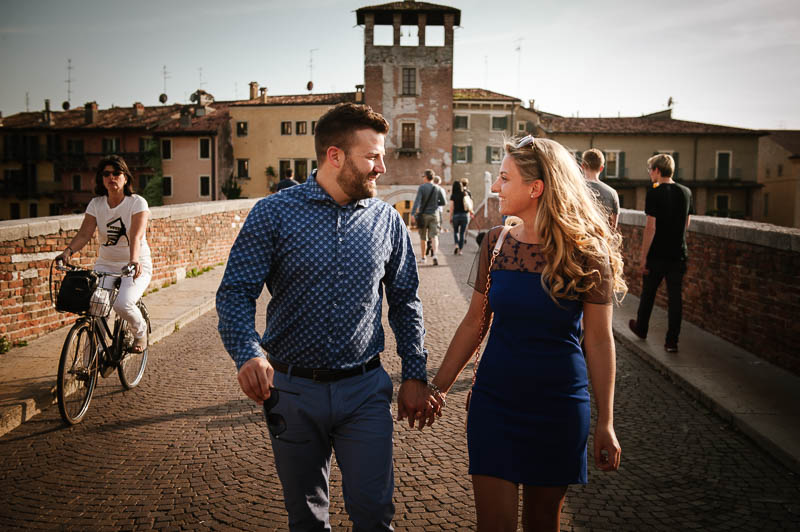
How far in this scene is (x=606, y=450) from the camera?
2.29 meters

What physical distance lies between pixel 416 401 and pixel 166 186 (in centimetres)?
5561

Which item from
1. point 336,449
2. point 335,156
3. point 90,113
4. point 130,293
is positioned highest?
point 90,113

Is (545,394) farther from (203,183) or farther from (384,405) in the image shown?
(203,183)

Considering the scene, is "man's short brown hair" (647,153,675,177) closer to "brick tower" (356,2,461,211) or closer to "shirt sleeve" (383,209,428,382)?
"shirt sleeve" (383,209,428,382)

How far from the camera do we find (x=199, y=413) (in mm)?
5113

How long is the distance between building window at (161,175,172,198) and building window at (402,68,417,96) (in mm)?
21808

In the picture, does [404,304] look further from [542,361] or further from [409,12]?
[409,12]

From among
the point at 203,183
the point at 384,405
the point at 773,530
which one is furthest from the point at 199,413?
the point at 203,183

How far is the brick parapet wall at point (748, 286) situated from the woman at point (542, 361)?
4585 mm

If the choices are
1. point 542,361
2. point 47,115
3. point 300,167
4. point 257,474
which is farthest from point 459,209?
point 47,115

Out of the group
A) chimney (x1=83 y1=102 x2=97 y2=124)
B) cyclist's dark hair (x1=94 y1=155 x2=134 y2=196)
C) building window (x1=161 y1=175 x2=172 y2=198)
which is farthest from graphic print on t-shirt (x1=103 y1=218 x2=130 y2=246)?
chimney (x1=83 y1=102 x2=97 y2=124)

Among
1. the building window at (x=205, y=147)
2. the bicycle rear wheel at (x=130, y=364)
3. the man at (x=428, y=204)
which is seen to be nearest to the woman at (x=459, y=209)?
the man at (x=428, y=204)

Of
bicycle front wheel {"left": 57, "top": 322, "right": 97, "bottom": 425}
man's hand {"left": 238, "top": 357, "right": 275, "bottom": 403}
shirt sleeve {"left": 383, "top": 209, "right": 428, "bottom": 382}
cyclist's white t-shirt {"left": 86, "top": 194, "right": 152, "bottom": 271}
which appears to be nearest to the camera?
man's hand {"left": 238, "top": 357, "right": 275, "bottom": 403}

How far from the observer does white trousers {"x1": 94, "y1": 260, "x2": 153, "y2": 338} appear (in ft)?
17.6
